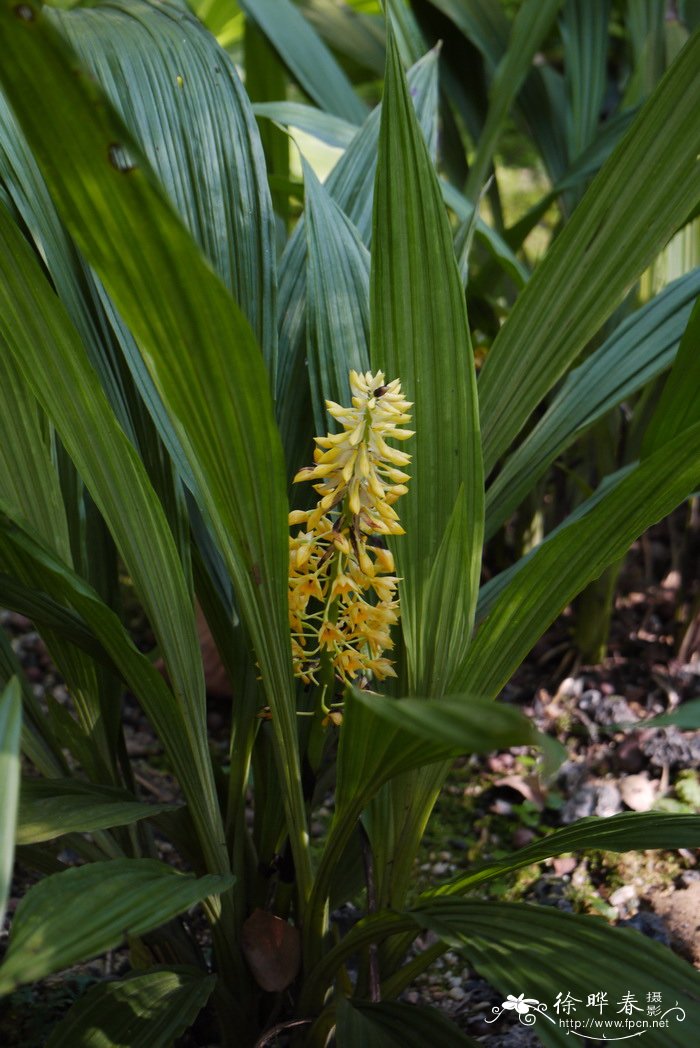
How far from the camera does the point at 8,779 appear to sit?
0.51 metres

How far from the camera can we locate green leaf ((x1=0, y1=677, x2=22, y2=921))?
475 mm

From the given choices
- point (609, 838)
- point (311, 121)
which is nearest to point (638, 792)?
point (609, 838)

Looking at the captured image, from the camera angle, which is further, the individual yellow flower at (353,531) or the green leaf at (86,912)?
the individual yellow flower at (353,531)

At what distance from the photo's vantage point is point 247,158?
3.16 ft

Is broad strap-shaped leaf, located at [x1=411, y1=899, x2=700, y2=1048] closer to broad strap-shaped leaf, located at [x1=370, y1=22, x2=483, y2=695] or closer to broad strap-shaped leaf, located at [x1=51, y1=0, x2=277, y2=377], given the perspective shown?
broad strap-shaped leaf, located at [x1=370, y1=22, x2=483, y2=695]

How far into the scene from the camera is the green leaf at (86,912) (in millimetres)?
533

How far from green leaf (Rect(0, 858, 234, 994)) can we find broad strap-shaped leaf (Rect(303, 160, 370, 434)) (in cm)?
42

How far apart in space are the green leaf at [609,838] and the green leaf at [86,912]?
0.22 m

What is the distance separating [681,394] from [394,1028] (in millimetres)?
554

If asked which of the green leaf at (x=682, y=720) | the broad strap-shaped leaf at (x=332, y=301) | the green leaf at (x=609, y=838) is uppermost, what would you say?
the broad strap-shaped leaf at (x=332, y=301)

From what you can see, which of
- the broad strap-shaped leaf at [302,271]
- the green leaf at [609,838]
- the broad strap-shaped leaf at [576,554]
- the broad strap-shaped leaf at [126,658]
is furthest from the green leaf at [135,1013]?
the broad strap-shaped leaf at [302,271]

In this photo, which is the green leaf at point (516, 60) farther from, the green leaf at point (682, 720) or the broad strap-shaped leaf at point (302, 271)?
the green leaf at point (682, 720)

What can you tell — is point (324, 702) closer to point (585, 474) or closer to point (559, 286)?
point (559, 286)

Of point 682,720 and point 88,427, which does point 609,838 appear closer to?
point 682,720
